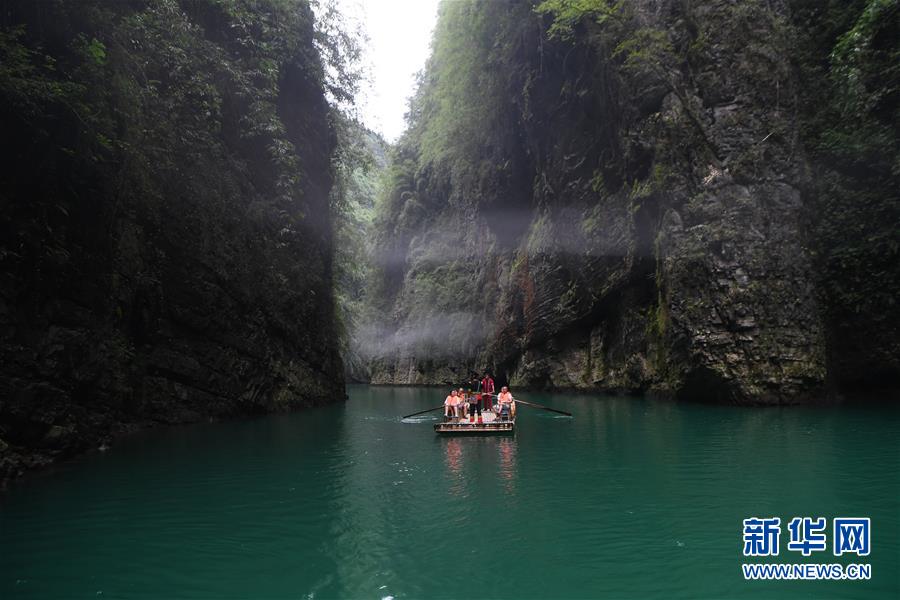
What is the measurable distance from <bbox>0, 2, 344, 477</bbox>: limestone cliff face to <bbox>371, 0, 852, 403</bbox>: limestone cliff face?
37.0 feet

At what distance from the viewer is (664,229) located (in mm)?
20938

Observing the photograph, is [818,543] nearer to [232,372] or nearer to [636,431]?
[636,431]

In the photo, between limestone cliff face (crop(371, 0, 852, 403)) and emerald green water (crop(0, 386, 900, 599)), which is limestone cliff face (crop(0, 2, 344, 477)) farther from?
limestone cliff face (crop(371, 0, 852, 403))

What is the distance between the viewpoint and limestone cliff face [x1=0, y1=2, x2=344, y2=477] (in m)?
8.48

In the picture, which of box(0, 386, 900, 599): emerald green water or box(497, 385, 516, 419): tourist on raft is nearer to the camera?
box(0, 386, 900, 599): emerald green water

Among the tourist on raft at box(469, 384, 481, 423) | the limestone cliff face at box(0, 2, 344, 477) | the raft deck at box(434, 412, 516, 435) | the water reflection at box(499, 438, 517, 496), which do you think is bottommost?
the water reflection at box(499, 438, 517, 496)

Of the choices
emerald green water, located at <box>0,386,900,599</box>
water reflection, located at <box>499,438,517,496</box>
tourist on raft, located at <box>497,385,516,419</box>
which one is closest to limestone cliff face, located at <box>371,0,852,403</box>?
emerald green water, located at <box>0,386,900,599</box>

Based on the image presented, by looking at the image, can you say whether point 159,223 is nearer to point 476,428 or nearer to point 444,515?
point 476,428

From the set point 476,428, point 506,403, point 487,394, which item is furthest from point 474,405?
point 487,394

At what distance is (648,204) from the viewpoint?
73.5 feet

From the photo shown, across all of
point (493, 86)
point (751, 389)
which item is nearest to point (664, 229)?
point (751, 389)

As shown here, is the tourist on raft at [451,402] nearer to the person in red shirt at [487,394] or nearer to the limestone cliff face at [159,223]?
the person in red shirt at [487,394]

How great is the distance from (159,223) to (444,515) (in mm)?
12777

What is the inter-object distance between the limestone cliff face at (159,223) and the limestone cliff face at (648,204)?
37.0ft
